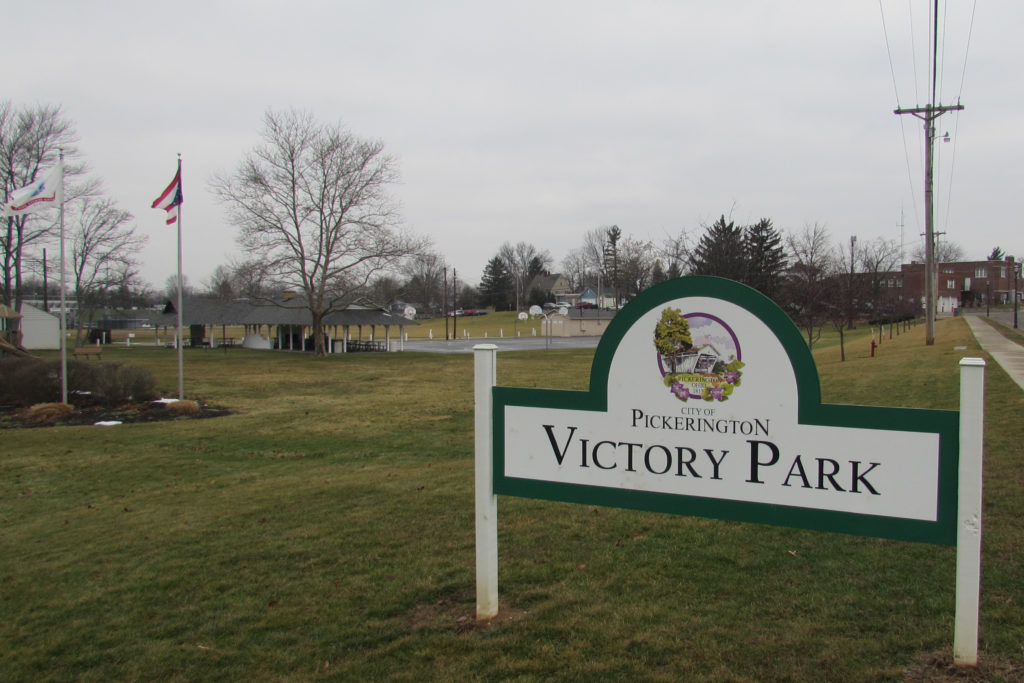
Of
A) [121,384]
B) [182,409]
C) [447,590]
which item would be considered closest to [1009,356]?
[447,590]

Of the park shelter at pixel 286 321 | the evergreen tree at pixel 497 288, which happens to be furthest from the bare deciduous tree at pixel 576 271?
the park shelter at pixel 286 321

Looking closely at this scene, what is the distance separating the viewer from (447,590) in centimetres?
487

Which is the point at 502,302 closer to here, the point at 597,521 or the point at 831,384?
the point at 831,384

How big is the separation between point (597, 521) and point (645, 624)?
2172 mm

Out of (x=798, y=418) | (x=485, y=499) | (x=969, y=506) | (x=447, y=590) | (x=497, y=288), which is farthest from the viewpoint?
(x=497, y=288)

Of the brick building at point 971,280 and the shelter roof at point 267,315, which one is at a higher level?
the brick building at point 971,280

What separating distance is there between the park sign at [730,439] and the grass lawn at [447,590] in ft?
1.59

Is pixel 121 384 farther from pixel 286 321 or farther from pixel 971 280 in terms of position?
pixel 971 280

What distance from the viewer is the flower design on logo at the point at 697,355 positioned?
3611 mm

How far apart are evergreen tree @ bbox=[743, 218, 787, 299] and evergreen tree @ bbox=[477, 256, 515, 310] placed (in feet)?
218

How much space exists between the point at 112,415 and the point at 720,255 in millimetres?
33243

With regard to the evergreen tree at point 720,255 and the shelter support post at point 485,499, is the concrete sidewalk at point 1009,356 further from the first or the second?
the evergreen tree at point 720,255

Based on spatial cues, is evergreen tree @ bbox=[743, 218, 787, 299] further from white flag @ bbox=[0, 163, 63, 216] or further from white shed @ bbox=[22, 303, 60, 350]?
white shed @ bbox=[22, 303, 60, 350]

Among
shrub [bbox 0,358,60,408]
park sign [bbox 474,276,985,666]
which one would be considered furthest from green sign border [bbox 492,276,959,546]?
shrub [bbox 0,358,60,408]
